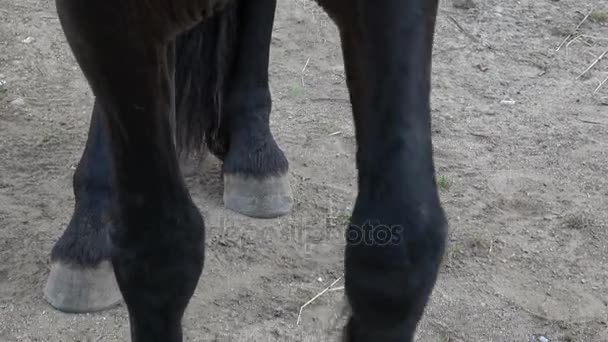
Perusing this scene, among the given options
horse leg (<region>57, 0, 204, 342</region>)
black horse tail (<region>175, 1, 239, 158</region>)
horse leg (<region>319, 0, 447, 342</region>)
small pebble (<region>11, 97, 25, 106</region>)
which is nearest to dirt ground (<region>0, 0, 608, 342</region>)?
small pebble (<region>11, 97, 25, 106</region>)

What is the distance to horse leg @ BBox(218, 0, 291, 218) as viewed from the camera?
2.49 metres

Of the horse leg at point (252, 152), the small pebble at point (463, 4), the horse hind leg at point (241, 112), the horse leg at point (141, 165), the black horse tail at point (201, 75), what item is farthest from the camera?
the small pebble at point (463, 4)

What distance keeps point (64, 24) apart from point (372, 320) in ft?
2.04

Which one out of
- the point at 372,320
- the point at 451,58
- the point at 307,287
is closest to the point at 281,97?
the point at 451,58

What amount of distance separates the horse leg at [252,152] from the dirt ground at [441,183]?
54mm

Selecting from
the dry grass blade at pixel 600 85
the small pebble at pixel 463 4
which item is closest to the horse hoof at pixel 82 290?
the dry grass blade at pixel 600 85

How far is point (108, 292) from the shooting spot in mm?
2184

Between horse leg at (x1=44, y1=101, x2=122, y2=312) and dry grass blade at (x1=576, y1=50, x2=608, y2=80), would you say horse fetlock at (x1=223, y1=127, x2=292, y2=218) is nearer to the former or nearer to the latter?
horse leg at (x1=44, y1=101, x2=122, y2=312)

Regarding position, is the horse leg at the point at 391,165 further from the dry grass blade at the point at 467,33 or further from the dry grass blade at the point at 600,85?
the dry grass blade at the point at 467,33

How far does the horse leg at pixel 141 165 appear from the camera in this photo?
1.31 meters

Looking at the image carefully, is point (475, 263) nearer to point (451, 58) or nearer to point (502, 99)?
point (502, 99)

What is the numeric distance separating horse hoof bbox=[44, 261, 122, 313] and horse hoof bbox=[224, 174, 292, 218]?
46 cm

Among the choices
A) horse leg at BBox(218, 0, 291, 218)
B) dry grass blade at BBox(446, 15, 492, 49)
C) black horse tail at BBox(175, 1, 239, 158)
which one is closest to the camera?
black horse tail at BBox(175, 1, 239, 158)

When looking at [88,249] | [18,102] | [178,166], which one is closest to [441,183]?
[88,249]
